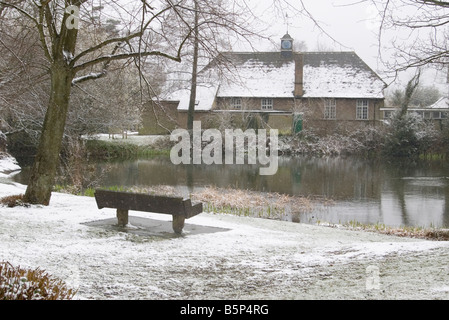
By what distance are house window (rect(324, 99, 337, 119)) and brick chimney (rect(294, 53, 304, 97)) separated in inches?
105

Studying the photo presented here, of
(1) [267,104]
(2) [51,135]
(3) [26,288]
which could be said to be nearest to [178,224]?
(2) [51,135]

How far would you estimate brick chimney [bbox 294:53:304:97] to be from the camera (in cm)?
4678

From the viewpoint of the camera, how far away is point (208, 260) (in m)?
7.07

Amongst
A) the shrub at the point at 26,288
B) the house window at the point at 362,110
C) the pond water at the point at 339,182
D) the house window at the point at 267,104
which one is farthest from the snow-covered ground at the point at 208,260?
the house window at the point at 267,104

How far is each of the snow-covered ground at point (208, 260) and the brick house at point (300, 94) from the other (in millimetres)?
32717

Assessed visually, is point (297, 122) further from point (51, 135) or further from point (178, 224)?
point (178, 224)

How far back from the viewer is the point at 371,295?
4.78 meters

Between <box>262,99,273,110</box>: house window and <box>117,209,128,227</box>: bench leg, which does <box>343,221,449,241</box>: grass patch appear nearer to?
<box>117,209,128,227</box>: bench leg

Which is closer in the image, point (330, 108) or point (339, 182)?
point (339, 182)

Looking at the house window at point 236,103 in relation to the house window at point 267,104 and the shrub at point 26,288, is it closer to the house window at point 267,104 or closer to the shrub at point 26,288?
the house window at point 267,104

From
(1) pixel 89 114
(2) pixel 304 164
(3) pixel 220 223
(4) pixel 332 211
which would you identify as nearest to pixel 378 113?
(2) pixel 304 164

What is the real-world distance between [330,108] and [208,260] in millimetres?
40251

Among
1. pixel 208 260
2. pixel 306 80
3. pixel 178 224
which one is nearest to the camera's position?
pixel 208 260

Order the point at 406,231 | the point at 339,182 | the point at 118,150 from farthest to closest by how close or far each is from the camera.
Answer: the point at 118,150 → the point at 339,182 → the point at 406,231
